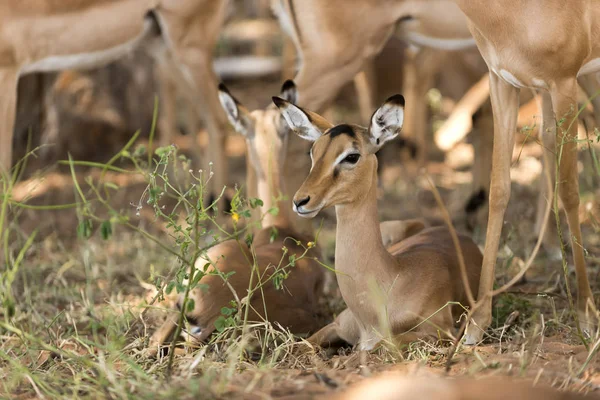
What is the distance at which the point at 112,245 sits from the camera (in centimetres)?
595

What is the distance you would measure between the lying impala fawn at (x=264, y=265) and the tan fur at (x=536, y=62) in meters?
0.76

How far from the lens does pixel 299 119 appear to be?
12.2 ft

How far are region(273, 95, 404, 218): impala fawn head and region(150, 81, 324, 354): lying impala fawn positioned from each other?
0.18 metres

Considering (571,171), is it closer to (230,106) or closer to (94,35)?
(230,106)

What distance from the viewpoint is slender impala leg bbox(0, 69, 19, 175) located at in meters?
5.45

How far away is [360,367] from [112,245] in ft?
10.4

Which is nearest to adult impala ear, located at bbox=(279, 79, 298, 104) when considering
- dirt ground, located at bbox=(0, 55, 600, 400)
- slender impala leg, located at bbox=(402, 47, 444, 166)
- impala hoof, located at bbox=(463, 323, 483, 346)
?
dirt ground, located at bbox=(0, 55, 600, 400)

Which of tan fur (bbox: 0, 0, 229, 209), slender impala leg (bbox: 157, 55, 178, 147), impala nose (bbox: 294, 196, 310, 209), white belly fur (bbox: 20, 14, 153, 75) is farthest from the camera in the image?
slender impala leg (bbox: 157, 55, 178, 147)

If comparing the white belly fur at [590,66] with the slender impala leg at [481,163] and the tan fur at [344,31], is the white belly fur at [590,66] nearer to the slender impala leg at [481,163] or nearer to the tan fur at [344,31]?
the tan fur at [344,31]

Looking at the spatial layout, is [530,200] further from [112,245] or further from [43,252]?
[43,252]

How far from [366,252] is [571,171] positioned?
0.87 meters

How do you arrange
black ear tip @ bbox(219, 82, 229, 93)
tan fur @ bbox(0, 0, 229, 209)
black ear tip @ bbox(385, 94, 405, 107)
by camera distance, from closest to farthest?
1. black ear tip @ bbox(385, 94, 405, 107)
2. black ear tip @ bbox(219, 82, 229, 93)
3. tan fur @ bbox(0, 0, 229, 209)

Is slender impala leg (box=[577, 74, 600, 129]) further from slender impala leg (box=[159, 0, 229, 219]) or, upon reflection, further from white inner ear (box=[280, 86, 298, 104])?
slender impala leg (box=[159, 0, 229, 219])

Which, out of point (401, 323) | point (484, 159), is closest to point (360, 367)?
point (401, 323)
